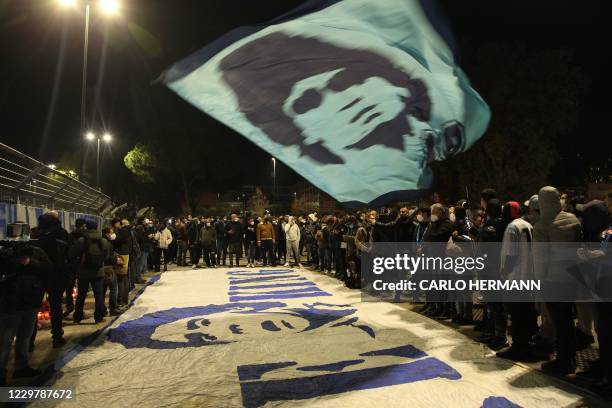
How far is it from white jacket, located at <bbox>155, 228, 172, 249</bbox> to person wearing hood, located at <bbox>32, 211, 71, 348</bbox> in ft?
36.1

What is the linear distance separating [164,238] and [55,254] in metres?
11.5

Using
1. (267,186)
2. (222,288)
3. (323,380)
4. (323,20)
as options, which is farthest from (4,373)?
(267,186)

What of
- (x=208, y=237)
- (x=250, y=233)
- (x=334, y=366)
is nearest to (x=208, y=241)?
(x=208, y=237)

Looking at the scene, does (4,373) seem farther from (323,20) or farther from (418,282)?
(418,282)

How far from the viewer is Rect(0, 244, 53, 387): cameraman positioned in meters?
5.13

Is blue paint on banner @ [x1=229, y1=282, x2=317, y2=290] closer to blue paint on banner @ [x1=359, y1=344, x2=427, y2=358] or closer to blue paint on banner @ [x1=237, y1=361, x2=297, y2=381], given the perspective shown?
blue paint on banner @ [x1=359, y1=344, x2=427, y2=358]

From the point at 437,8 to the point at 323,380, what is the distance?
460 centimetres

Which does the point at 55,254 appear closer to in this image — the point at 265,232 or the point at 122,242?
the point at 122,242

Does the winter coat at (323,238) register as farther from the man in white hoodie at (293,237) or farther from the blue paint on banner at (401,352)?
the blue paint on banner at (401,352)

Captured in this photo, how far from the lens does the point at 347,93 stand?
6.41 meters

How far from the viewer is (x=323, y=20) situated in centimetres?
561

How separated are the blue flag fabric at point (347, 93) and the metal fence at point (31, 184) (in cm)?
396

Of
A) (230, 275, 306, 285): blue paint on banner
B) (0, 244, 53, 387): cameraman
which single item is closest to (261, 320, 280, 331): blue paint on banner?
(0, 244, 53, 387): cameraman

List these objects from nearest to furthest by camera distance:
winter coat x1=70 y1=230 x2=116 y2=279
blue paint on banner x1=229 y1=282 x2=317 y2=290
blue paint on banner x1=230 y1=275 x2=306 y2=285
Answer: winter coat x1=70 y1=230 x2=116 y2=279, blue paint on banner x1=229 y1=282 x2=317 y2=290, blue paint on banner x1=230 y1=275 x2=306 y2=285
